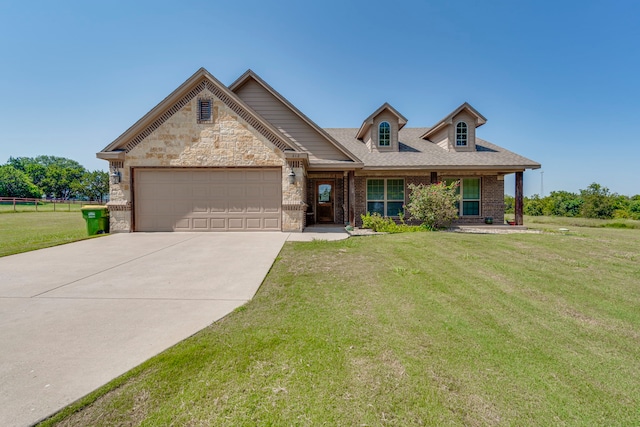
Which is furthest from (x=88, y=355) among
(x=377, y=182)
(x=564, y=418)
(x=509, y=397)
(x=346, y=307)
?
(x=377, y=182)

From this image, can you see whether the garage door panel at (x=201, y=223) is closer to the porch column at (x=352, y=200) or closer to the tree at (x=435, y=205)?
the porch column at (x=352, y=200)

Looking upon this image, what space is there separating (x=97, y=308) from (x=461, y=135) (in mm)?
16175

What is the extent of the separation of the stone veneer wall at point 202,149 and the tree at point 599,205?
2397 centimetres

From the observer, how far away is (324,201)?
1454 centimetres

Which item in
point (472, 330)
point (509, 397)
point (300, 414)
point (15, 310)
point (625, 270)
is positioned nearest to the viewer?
point (300, 414)

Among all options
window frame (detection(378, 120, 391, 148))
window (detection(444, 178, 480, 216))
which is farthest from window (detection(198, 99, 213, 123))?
window (detection(444, 178, 480, 216))

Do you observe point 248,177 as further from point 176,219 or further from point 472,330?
point 472,330

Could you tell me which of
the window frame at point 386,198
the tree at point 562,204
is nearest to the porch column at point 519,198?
the window frame at point 386,198

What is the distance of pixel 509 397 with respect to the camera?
2.26 meters

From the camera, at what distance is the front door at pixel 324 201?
14.4 m

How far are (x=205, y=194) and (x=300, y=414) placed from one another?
10257 millimetres

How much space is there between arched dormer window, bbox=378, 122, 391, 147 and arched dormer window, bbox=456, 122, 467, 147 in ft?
12.0

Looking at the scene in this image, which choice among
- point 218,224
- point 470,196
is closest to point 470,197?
point 470,196

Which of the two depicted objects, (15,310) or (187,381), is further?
(15,310)
